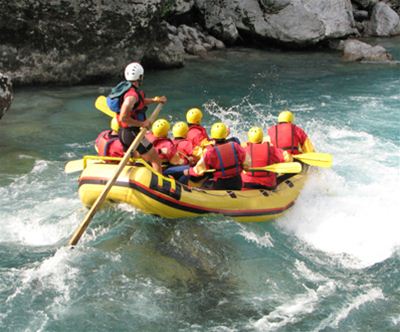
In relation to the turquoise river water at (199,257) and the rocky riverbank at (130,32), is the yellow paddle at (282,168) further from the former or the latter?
the rocky riverbank at (130,32)

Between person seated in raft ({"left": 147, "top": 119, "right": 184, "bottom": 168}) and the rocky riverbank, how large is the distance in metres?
7.72

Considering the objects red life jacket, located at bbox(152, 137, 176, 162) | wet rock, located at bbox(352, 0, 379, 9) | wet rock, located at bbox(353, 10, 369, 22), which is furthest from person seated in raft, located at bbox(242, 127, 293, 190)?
wet rock, located at bbox(352, 0, 379, 9)

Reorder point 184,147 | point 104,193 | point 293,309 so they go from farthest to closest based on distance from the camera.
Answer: point 184,147 < point 104,193 < point 293,309

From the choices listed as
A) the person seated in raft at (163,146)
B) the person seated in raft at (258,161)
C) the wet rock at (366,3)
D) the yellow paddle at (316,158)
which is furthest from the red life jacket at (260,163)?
the wet rock at (366,3)

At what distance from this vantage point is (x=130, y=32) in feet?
50.8

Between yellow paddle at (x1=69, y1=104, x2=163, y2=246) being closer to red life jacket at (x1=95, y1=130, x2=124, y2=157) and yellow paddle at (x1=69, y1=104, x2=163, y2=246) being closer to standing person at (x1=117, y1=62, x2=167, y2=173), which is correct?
standing person at (x1=117, y1=62, x2=167, y2=173)

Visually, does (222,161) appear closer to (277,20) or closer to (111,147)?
(111,147)

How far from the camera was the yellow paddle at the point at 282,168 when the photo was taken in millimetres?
7887

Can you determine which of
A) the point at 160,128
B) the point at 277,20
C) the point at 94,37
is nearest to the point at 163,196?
the point at 160,128

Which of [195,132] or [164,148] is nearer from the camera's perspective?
[164,148]

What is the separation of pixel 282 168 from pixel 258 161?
428 millimetres

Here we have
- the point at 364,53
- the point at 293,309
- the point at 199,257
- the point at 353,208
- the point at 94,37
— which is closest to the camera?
the point at 293,309

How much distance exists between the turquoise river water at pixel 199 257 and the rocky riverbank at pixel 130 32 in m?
3.40

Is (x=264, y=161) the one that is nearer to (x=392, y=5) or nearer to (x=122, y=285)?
(x=122, y=285)
